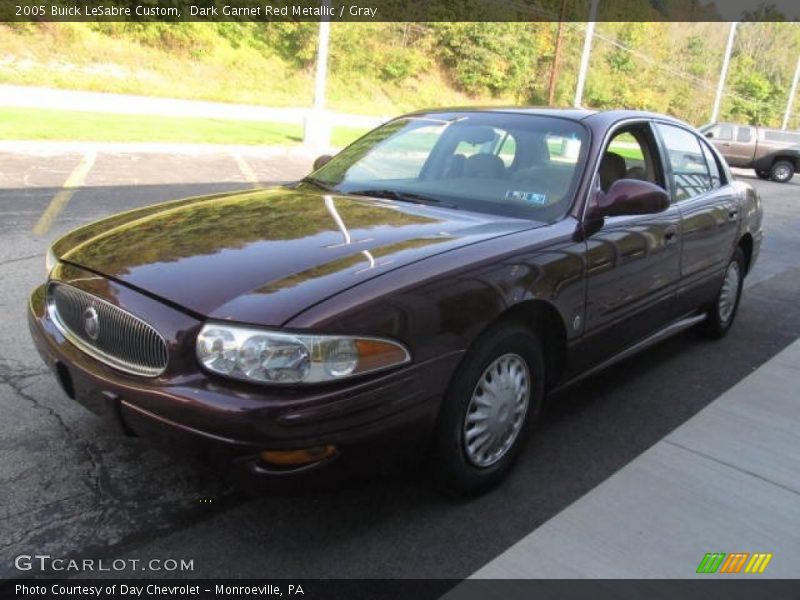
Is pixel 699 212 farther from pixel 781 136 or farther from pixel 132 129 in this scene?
pixel 781 136

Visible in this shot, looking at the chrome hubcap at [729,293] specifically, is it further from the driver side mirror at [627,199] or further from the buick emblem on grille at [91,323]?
the buick emblem on grille at [91,323]

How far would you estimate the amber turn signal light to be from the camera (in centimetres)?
229

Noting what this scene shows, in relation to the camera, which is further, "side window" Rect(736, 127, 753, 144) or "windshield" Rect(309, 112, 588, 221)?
"side window" Rect(736, 127, 753, 144)

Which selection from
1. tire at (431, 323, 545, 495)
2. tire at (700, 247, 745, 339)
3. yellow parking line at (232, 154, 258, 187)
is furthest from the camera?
yellow parking line at (232, 154, 258, 187)

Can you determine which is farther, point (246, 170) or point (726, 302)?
Result: point (246, 170)

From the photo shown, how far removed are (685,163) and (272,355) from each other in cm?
327

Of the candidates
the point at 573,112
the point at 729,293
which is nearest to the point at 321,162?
the point at 573,112

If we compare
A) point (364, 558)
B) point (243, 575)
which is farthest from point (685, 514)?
point (243, 575)

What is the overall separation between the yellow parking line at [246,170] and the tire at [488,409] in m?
8.28

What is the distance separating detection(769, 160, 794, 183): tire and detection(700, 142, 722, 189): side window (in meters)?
20.4

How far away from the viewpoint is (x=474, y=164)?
379 cm

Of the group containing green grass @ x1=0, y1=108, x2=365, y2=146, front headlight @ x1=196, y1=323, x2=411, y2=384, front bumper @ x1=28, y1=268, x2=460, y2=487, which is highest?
front headlight @ x1=196, y1=323, x2=411, y2=384

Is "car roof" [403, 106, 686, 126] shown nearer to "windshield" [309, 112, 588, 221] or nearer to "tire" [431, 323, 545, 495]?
"windshield" [309, 112, 588, 221]

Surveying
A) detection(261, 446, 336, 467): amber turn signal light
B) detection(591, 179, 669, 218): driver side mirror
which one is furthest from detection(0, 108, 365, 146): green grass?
detection(261, 446, 336, 467): amber turn signal light
